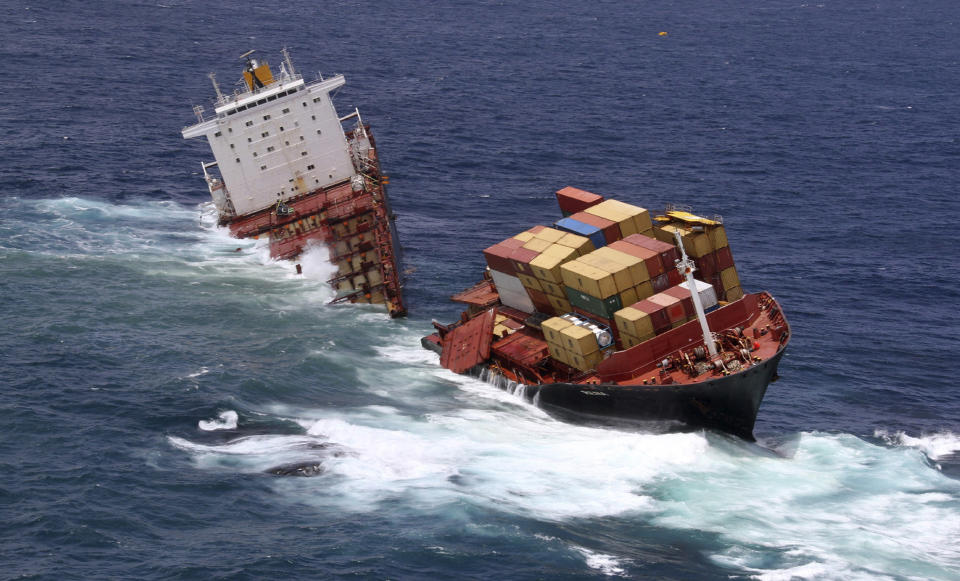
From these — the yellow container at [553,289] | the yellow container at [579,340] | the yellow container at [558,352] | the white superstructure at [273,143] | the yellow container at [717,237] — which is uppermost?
the white superstructure at [273,143]

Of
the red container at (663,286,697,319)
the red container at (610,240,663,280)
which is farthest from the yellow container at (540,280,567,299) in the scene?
the red container at (663,286,697,319)

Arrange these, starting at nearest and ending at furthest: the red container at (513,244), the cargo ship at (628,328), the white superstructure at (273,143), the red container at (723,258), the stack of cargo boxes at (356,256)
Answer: the cargo ship at (628,328)
the red container at (723,258)
the red container at (513,244)
the stack of cargo boxes at (356,256)
the white superstructure at (273,143)

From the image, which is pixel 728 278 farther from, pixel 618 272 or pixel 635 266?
pixel 618 272

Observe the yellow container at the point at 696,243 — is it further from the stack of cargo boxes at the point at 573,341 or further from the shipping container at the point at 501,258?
the shipping container at the point at 501,258

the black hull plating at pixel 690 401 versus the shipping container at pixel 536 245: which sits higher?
the shipping container at pixel 536 245

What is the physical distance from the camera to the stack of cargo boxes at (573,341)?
2347 inches

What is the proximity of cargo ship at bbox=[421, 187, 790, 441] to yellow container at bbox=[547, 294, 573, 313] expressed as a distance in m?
0.09

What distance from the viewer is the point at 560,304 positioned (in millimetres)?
64312

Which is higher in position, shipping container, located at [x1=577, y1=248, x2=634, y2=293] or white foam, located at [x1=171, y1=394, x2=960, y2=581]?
shipping container, located at [x1=577, y1=248, x2=634, y2=293]

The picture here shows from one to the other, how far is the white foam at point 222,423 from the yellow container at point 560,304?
20.0 meters

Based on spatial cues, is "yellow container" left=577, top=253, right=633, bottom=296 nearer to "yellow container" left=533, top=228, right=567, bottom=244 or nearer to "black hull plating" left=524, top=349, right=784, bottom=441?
"yellow container" left=533, top=228, right=567, bottom=244

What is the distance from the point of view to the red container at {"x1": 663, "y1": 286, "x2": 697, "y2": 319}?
58.9 metres

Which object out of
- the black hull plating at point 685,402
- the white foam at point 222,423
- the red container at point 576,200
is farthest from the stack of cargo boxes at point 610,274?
the white foam at point 222,423

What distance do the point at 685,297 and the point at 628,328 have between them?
368 centimetres
